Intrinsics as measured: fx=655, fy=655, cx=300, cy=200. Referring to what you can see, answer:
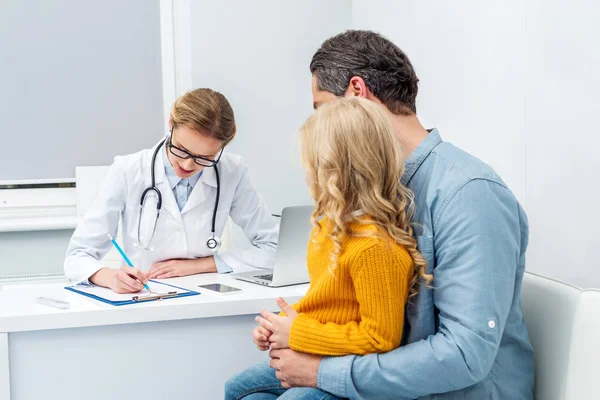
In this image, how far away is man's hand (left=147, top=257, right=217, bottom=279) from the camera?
192 cm

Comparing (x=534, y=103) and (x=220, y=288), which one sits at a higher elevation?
(x=534, y=103)

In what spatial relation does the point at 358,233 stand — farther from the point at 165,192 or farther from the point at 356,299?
the point at 165,192

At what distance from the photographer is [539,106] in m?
1.61

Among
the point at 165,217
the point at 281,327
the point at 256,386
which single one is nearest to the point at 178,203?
the point at 165,217

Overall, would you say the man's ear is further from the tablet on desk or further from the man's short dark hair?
the tablet on desk

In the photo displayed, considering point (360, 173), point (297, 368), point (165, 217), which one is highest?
point (360, 173)

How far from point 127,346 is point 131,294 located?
0.14m

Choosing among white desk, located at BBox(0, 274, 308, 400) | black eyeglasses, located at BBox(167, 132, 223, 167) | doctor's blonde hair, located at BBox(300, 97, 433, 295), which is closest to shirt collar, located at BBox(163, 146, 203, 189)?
black eyeglasses, located at BBox(167, 132, 223, 167)

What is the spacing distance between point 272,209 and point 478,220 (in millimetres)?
1983

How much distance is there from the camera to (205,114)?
5.95 feet

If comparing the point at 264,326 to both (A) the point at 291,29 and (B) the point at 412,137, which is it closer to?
(B) the point at 412,137

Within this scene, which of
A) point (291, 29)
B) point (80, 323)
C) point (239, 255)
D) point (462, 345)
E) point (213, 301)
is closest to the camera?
point (462, 345)

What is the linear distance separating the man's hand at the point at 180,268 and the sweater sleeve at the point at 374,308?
93 cm

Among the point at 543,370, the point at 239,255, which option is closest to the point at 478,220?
the point at 543,370
